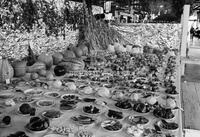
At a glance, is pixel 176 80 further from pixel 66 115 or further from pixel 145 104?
pixel 66 115

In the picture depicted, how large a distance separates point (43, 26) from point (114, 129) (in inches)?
73.3

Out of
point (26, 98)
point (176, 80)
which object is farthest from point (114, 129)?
point (176, 80)

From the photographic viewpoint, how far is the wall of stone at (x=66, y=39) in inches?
83.8

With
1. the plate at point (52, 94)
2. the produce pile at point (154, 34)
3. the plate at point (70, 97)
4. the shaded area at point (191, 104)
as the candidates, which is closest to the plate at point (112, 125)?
the plate at point (70, 97)

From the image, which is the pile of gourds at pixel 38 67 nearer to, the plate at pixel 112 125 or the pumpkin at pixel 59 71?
the pumpkin at pixel 59 71

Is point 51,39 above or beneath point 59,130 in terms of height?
above

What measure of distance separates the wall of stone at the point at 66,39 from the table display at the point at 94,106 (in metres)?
0.45

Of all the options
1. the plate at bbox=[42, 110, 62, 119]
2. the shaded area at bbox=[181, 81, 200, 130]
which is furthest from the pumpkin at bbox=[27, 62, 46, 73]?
the shaded area at bbox=[181, 81, 200, 130]

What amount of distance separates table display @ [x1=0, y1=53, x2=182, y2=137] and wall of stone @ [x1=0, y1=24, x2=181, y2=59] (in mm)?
449

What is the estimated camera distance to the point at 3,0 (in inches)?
78.0

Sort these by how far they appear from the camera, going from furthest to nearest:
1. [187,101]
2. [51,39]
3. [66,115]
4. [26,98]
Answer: [187,101] < [51,39] < [26,98] < [66,115]

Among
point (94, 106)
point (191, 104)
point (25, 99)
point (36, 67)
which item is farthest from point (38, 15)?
point (191, 104)

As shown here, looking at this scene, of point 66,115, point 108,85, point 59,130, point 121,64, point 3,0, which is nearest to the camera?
point 59,130

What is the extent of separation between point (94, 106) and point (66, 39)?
2.04 m
